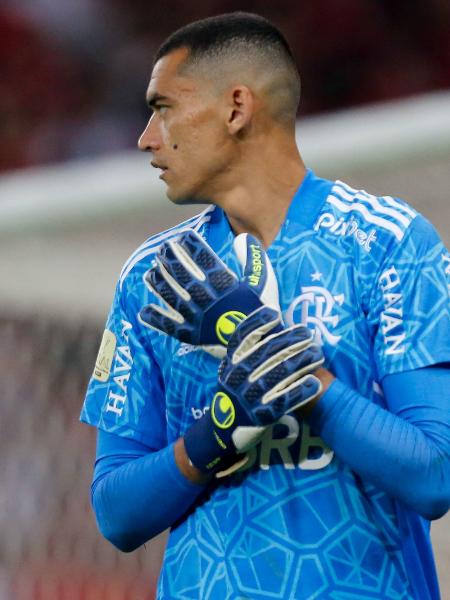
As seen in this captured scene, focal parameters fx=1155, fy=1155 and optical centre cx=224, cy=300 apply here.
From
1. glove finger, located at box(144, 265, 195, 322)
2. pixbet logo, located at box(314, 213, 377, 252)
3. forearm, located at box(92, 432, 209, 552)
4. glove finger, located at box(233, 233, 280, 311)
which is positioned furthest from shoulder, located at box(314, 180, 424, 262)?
forearm, located at box(92, 432, 209, 552)

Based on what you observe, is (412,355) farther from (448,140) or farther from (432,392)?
(448,140)

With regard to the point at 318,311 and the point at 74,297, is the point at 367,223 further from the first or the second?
the point at 74,297

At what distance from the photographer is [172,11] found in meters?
4.62

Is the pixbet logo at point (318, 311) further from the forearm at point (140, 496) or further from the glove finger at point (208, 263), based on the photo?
the forearm at point (140, 496)

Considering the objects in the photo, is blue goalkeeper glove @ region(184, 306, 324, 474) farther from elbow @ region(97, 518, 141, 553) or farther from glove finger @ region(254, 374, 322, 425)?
elbow @ region(97, 518, 141, 553)

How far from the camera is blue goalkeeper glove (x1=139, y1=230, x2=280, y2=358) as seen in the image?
127 centimetres

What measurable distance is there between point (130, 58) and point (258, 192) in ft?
10.3

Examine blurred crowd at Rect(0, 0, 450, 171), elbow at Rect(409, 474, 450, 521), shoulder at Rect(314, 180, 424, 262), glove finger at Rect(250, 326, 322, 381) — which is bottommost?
elbow at Rect(409, 474, 450, 521)

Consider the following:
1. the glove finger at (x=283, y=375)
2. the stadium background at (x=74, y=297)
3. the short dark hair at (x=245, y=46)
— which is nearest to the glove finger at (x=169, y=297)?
the glove finger at (x=283, y=375)

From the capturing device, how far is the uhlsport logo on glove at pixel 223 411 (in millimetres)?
1247

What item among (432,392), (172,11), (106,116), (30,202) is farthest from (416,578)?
(172,11)

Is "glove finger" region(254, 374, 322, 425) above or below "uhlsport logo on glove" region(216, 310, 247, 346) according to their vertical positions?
below

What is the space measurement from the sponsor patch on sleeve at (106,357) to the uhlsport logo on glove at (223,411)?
266mm

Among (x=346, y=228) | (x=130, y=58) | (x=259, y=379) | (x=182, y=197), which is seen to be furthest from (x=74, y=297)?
(x=130, y=58)
